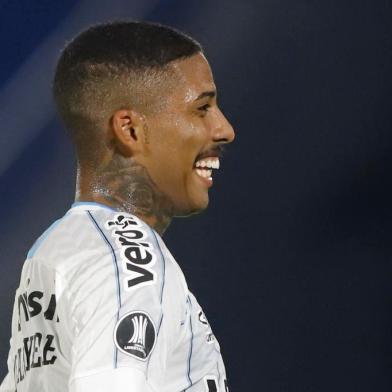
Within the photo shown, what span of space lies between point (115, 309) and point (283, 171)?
1.51 metres

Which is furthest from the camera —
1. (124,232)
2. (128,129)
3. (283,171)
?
(283,171)

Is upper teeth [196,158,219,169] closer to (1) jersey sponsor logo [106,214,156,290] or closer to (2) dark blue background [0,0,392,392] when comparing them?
(1) jersey sponsor logo [106,214,156,290]

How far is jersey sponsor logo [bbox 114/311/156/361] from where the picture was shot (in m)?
1.08

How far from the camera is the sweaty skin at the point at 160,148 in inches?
52.5

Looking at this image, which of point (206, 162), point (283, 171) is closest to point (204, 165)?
point (206, 162)

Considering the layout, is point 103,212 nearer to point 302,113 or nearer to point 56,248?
point 56,248

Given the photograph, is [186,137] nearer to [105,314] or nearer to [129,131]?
[129,131]

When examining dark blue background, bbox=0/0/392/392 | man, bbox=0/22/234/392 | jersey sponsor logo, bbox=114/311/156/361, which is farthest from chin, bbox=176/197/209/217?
dark blue background, bbox=0/0/392/392

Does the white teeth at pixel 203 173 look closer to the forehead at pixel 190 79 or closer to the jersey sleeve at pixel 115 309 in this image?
the forehead at pixel 190 79

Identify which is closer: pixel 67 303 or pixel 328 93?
pixel 67 303

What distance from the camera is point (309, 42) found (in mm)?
2578

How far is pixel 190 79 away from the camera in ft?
4.43

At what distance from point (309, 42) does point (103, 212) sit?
1.40 m

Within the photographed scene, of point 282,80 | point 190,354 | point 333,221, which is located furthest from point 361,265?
point 190,354
